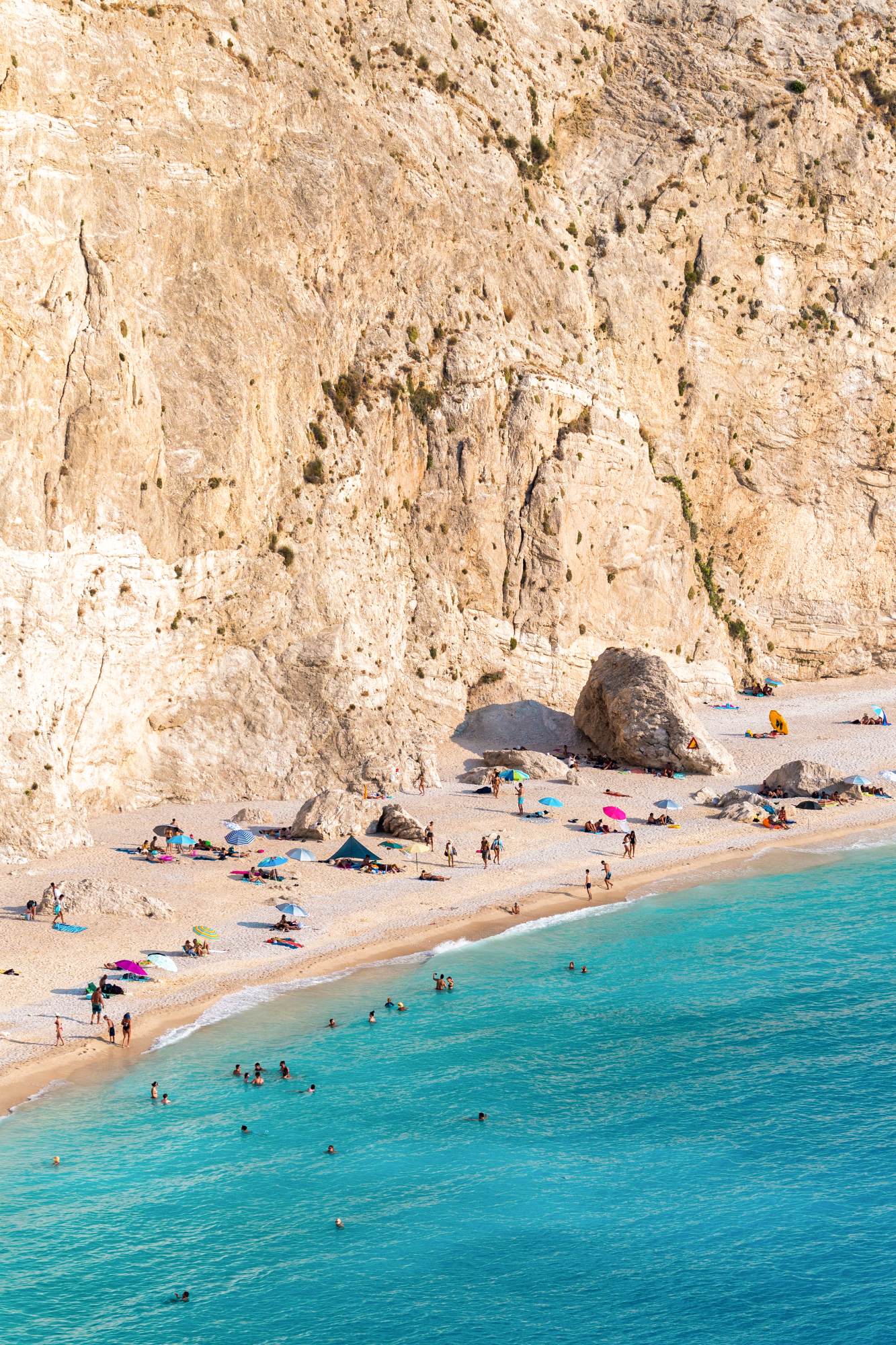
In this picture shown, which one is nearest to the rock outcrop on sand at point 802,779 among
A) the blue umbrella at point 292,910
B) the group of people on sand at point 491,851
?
the group of people on sand at point 491,851

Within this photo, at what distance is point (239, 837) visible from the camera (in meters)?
42.2

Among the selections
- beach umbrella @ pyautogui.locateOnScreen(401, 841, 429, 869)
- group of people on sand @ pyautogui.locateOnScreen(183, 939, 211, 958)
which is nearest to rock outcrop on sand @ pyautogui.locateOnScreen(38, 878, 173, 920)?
group of people on sand @ pyautogui.locateOnScreen(183, 939, 211, 958)

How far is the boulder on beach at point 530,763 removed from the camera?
54.6m

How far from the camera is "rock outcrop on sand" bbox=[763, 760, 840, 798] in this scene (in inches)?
2132

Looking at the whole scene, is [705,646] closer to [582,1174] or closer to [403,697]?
[403,697]

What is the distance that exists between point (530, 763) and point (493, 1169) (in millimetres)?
28991

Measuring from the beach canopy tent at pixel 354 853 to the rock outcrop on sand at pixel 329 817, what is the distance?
2.16 meters

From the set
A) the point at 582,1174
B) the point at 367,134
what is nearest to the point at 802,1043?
the point at 582,1174

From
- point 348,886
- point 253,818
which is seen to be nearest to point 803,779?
point 348,886

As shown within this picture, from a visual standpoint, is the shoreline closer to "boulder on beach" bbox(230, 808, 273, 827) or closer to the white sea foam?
the white sea foam

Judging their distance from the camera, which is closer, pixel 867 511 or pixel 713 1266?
pixel 713 1266

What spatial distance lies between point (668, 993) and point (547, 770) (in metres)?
19.7

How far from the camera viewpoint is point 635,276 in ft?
235

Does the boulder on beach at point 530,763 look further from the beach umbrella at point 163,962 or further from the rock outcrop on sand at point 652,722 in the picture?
the beach umbrella at point 163,962
